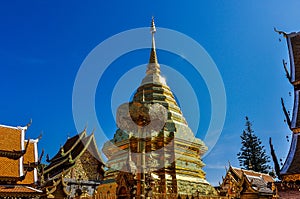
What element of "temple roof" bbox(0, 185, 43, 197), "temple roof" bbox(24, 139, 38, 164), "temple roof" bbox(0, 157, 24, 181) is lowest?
"temple roof" bbox(0, 185, 43, 197)

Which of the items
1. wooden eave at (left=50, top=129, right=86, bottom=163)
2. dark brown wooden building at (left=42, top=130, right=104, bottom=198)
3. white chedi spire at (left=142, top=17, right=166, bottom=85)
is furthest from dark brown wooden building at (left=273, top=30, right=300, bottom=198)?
wooden eave at (left=50, top=129, right=86, bottom=163)

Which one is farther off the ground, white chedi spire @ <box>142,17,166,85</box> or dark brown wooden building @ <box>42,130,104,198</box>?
white chedi spire @ <box>142,17,166,85</box>

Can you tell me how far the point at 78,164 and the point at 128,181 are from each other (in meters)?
10.7

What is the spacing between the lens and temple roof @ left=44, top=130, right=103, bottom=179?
18634 mm

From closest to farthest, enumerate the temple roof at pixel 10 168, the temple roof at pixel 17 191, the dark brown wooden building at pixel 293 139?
the dark brown wooden building at pixel 293 139 → the temple roof at pixel 17 191 → the temple roof at pixel 10 168

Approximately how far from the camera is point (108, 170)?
58.6ft

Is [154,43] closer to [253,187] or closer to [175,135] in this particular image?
[175,135]

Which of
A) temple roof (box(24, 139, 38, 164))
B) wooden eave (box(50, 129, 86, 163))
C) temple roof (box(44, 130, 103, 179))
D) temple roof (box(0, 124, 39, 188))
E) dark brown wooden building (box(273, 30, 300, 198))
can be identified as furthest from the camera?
wooden eave (box(50, 129, 86, 163))

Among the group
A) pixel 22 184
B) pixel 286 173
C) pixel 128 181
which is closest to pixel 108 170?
pixel 22 184

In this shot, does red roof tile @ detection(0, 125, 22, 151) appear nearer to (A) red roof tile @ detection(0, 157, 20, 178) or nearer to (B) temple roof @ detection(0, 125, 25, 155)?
(B) temple roof @ detection(0, 125, 25, 155)

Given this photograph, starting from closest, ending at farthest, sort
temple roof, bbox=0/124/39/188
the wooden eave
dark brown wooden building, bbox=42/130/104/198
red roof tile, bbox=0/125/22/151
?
temple roof, bbox=0/124/39/188 → red roof tile, bbox=0/125/22/151 → dark brown wooden building, bbox=42/130/104/198 → the wooden eave

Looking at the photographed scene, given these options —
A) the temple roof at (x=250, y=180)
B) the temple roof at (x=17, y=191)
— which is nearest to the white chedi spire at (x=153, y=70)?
the temple roof at (x=250, y=180)

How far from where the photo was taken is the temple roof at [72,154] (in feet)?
61.1

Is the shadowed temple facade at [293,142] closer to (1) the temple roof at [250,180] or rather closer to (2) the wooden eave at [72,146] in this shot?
(1) the temple roof at [250,180]
